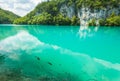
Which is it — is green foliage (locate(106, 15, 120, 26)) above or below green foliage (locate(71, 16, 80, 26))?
above

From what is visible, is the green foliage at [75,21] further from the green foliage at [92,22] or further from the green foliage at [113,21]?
the green foliage at [113,21]

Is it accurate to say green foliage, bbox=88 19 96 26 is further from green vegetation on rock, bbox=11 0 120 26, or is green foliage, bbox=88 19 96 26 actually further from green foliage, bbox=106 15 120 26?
green foliage, bbox=106 15 120 26

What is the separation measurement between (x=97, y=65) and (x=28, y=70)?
5139 mm

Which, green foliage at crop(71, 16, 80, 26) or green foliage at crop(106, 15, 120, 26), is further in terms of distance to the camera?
green foliage at crop(71, 16, 80, 26)

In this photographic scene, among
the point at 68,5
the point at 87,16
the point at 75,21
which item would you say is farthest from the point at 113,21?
the point at 68,5

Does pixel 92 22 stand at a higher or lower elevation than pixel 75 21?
higher

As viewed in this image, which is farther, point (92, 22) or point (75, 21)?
point (75, 21)

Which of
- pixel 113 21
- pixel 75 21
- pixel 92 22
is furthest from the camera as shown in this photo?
pixel 75 21

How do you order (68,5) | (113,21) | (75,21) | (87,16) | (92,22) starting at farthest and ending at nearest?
1. (68,5)
2. (75,21)
3. (87,16)
4. (92,22)
5. (113,21)

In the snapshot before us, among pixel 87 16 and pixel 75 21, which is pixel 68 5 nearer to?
pixel 75 21

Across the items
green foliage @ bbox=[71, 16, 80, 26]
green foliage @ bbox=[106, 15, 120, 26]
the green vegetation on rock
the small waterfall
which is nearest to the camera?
green foliage @ bbox=[106, 15, 120, 26]

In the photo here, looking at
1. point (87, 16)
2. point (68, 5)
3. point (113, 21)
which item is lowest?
point (113, 21)

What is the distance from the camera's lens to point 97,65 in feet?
50.9

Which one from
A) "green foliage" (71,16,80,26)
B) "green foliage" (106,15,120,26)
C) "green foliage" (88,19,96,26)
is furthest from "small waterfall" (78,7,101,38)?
"green foliage" (106,15,120,26)
